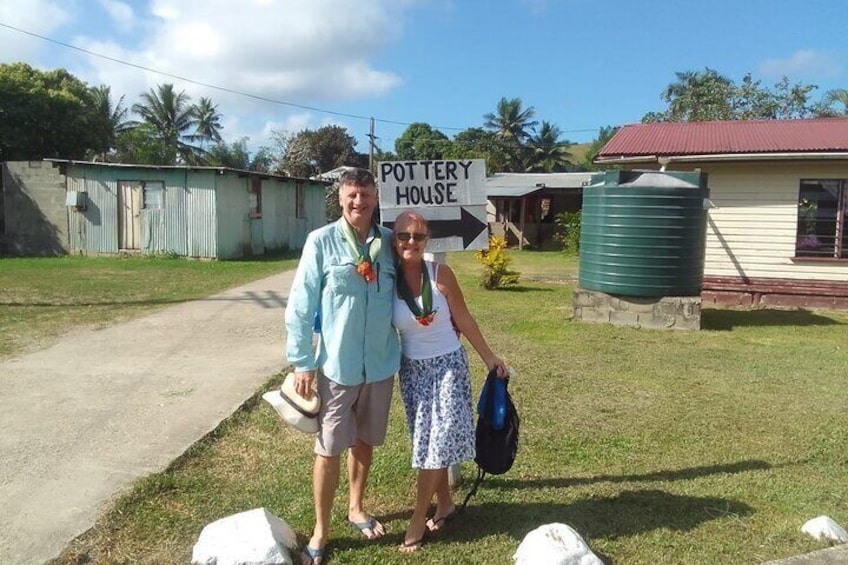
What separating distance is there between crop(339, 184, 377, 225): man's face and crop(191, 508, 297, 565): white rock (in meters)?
1.38

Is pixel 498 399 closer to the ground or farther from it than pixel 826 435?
farther from it

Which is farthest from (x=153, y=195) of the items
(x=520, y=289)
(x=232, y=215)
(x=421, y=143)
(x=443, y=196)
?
(x=421, y=143)

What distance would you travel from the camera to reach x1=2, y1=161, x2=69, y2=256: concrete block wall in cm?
1897

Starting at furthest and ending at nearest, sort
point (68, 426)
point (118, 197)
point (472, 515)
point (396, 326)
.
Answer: point (118, 197) < point (68, 426) < point (472, 515) < point (396, 326)

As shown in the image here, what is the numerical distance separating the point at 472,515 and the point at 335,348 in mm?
1275

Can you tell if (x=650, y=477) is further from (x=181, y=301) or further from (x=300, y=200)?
(x=300, y=200)

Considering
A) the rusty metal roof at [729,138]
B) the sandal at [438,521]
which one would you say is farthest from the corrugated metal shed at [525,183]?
the sandal at [438,521]

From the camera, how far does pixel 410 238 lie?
3.06 m

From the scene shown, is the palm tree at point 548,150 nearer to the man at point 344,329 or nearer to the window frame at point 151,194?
the window frame at point 151,194

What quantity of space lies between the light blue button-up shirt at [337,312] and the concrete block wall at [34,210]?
738 inches

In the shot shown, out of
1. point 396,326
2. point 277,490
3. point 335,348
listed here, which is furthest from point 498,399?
point 277,490

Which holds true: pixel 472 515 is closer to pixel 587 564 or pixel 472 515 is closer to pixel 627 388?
pixel 587 564

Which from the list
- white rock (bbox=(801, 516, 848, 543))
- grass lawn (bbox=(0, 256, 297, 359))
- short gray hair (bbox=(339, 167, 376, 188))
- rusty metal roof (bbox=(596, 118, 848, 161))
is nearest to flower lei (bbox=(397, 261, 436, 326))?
short gray hair (bbox=(339, 167, 376, 188))

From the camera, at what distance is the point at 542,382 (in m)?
6.18
